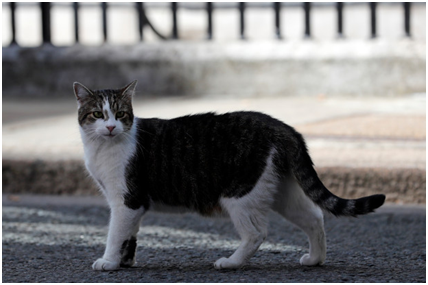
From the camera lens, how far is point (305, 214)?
3.10 m

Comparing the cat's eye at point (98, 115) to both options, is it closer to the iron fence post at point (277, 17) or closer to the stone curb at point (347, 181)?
the stone curb at point (347, 181)

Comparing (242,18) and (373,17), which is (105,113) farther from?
(373,17)

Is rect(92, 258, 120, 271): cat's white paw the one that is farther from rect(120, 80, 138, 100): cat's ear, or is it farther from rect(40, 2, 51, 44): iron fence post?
rect(40, 2, 51, 44): iron fence post

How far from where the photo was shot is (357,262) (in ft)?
10.2

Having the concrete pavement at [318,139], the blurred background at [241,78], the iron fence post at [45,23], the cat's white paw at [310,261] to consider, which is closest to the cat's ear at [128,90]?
the cat's white paw at [310,261]

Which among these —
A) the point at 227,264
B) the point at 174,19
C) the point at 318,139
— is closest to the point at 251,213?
the point at 227,264

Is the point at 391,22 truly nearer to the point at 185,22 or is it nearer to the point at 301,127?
the point at 185,22

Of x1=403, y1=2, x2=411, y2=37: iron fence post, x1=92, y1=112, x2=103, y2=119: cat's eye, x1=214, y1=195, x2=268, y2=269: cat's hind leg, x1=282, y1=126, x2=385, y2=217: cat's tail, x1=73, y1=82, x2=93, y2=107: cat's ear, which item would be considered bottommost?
x1=214, y1=195, x2=268, y2=269: cat's hind leg

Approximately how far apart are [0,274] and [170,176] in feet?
2.72

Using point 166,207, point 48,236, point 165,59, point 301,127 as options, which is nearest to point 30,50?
point 165,59

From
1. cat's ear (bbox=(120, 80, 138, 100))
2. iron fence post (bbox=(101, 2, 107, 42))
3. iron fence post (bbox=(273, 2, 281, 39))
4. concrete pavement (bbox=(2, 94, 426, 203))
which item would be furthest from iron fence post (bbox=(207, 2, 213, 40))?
cat's ear (bbox=(120, 80, 138, 100))

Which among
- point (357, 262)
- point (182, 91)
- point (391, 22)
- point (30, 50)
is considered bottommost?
point (357, 262)

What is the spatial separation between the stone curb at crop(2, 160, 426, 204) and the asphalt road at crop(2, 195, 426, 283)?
0.13 metres

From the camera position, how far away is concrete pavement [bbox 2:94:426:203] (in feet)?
14.2
